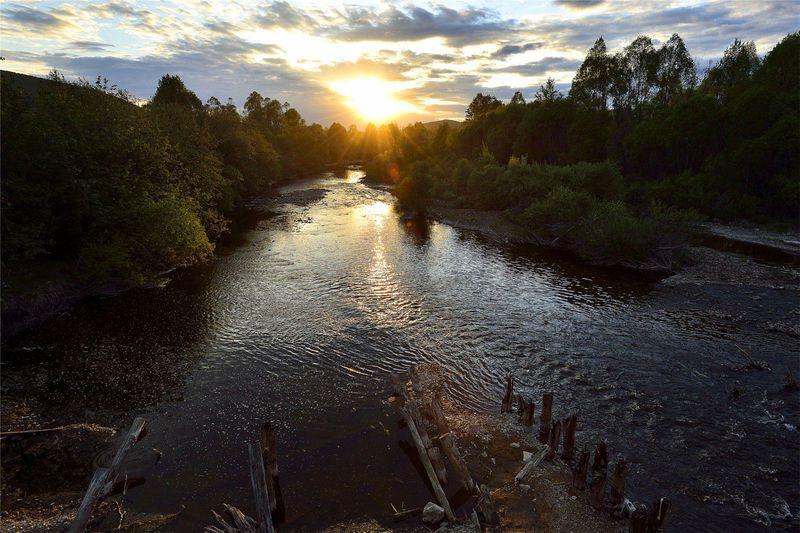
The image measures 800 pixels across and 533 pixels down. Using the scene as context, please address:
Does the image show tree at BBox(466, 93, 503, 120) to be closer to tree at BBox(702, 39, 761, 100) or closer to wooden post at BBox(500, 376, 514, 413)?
tree at BBox(702, 39, 761, 100)

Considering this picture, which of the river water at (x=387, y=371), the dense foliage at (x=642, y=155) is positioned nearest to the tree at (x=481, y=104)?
the dense foliage at (x=642, y=155)

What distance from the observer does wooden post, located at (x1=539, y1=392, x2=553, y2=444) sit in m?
16.9

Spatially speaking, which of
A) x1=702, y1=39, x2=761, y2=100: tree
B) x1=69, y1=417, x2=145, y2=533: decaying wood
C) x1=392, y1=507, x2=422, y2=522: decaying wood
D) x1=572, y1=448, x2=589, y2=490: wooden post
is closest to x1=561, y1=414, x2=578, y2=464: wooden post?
x1=572, y1=448, x2=589, y2=490: wooden post

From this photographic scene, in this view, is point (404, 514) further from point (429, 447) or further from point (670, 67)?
point (670, 67)

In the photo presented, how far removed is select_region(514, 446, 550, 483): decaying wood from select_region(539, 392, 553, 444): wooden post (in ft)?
4.11

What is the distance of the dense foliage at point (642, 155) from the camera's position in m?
49.2

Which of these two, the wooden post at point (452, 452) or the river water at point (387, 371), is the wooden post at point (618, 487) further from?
the wooden post at point (452, 452)

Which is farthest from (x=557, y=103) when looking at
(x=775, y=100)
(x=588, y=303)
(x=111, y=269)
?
(x=111, y=269)

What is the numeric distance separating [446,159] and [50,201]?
297ft

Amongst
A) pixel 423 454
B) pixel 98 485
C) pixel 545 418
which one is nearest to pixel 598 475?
pixel 545 418

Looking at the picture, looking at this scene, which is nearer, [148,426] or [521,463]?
[521,463]

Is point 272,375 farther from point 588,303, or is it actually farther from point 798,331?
point 798,331

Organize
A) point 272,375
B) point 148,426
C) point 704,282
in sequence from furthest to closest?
1. point 704,282
2. point 272,375
3. point 148,426

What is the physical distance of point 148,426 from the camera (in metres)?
17.3
